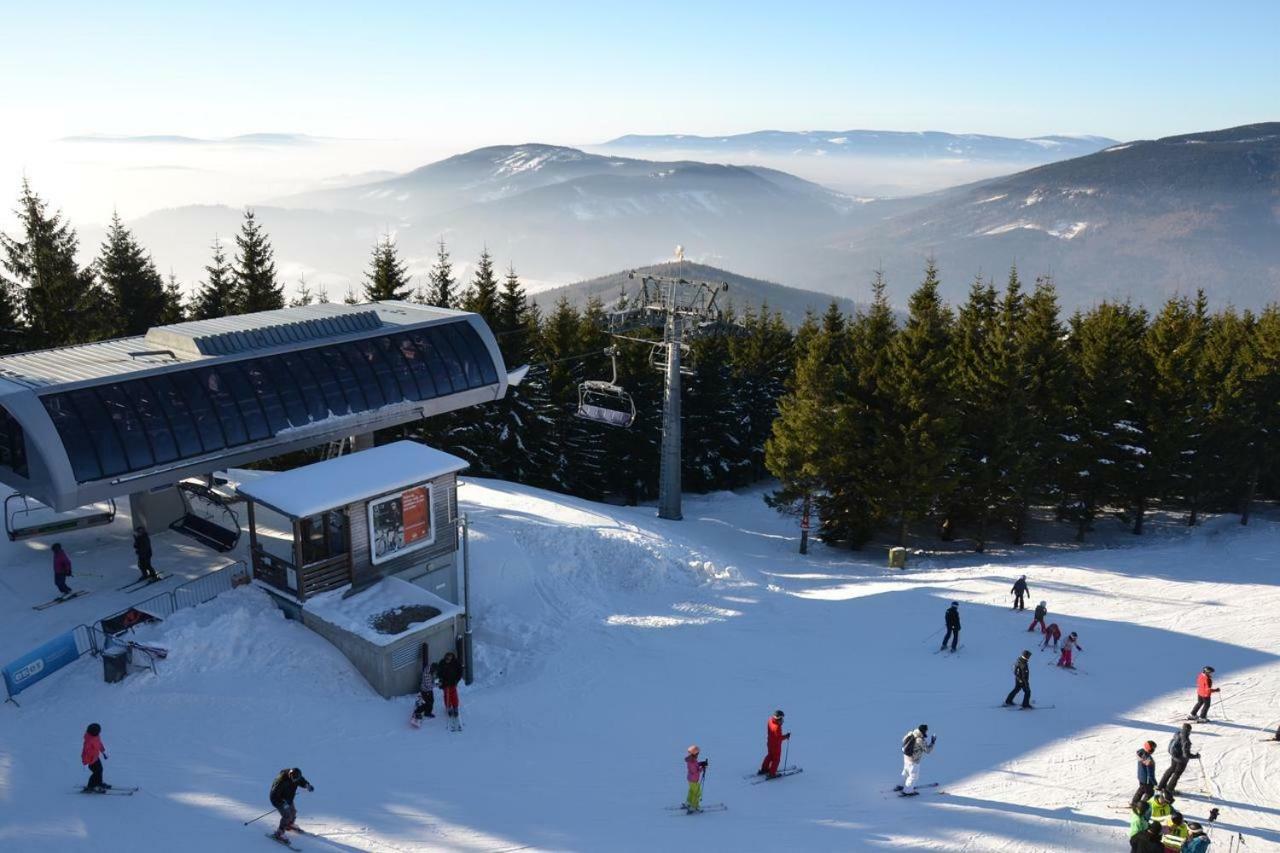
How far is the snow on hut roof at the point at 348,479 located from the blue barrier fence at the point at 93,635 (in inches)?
87.7

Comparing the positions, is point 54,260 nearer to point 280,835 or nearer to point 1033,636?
point 280,835

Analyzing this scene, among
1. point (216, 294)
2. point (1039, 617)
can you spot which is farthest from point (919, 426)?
point (216, 294)

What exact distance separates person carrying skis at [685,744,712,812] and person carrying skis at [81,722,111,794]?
30.4 ft

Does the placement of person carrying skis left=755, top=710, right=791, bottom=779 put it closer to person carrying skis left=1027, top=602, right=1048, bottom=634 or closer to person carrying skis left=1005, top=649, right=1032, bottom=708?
person carrying skis left=1005, top=649, right=1032, bottom=708

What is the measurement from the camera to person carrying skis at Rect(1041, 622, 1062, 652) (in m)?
21.5

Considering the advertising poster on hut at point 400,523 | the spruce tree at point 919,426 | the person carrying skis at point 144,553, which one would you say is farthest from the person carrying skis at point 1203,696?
the person carrying skis at point 144,553

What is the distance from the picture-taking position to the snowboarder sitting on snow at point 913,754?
1448 cm

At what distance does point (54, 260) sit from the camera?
41406mm

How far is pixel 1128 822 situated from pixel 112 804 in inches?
641

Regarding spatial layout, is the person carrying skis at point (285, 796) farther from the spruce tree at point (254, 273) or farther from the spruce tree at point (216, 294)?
the spruce tree at point (216, 294)

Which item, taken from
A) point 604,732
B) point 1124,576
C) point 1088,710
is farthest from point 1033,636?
point 604,732

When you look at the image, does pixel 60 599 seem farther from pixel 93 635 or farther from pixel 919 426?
pixel 919 426

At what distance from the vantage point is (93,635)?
1772 cm

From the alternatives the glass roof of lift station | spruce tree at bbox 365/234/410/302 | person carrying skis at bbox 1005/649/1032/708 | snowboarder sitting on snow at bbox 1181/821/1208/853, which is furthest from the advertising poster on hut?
spruce tree at bbox 365/234/410/302
